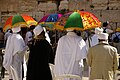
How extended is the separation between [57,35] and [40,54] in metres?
10.3

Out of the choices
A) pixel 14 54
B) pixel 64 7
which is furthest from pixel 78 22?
pixel 64 7

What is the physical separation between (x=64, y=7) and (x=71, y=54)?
13809 mm

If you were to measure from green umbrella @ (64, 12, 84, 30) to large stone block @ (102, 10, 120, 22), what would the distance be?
41.1 ft

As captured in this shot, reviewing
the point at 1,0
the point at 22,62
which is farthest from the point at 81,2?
the point at 22,62

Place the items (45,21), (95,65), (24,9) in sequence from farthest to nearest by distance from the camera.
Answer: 1. (24,9)
2. (45,21)
3. (95,65)

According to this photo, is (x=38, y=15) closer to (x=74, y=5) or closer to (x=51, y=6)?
(x=51, y=6)

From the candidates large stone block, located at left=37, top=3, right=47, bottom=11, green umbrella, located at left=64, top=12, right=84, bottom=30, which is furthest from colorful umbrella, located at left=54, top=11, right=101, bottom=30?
large stone block, located at left=37, top=3, right=47, bottom=11

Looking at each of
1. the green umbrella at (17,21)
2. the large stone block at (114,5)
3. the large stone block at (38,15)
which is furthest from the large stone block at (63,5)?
the green umbrella at (17,21)

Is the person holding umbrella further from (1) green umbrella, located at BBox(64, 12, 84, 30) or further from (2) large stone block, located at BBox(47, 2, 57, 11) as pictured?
(2) large stone block, located at BBox(47, 2, 57, 11)

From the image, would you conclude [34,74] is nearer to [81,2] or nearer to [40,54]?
[40,54]

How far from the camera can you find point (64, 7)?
21016mm

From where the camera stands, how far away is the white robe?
341 inches

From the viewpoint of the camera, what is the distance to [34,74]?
7816mm

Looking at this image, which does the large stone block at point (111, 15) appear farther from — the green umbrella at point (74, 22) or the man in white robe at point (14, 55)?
the green umbrella at point (74, 22)
